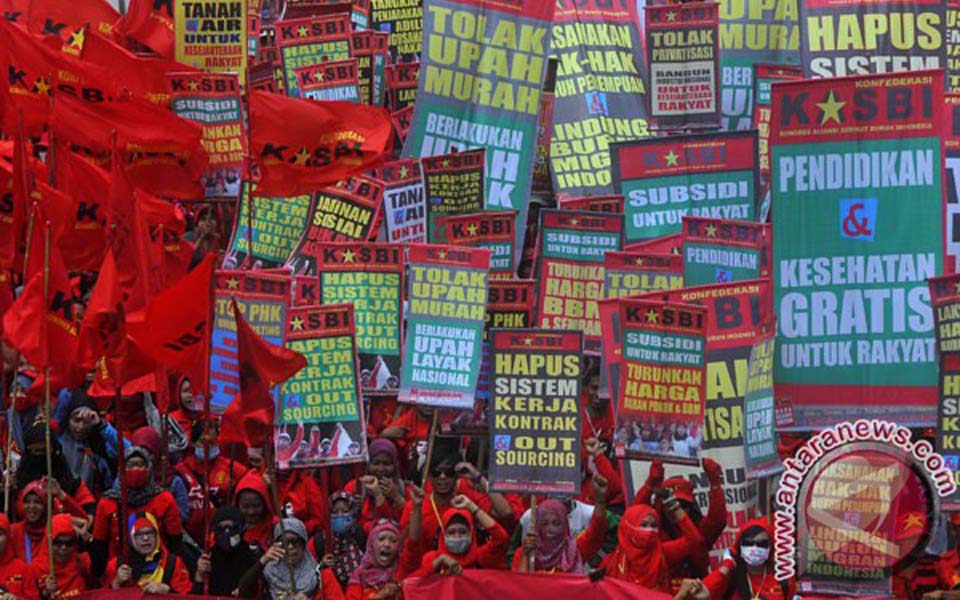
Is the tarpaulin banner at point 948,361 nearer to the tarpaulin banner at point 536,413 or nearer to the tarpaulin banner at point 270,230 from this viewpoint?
the tarpaulin banner at point 536,413

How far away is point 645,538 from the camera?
53.6 feet

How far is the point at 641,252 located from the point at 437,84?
11.8 feet

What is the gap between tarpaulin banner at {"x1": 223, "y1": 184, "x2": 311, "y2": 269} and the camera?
69.6 ft

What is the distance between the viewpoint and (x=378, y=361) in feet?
62.6

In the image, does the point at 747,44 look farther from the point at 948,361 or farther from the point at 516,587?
the point at 516,587

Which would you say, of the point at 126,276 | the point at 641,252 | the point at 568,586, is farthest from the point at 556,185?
the point at 568,586

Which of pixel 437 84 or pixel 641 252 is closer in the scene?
pixel 641 252

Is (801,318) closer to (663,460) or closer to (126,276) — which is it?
(663,460)

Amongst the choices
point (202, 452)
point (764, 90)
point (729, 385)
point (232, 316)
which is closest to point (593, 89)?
point (764, 90)

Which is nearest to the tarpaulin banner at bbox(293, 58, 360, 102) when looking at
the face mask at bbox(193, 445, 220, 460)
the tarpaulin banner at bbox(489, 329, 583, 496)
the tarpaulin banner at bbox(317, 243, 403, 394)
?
the tarpaulin banner at bbox(317, 243, 403, 394)

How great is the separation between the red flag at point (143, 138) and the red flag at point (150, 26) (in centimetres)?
376

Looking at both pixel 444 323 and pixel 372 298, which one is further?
pixel 372 298

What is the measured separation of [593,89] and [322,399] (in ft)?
19.9

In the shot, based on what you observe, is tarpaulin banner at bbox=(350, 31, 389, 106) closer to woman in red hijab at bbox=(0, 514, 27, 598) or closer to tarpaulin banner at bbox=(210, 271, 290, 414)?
tarpaulin banner at bbox=(210, 271, 290, 414)
